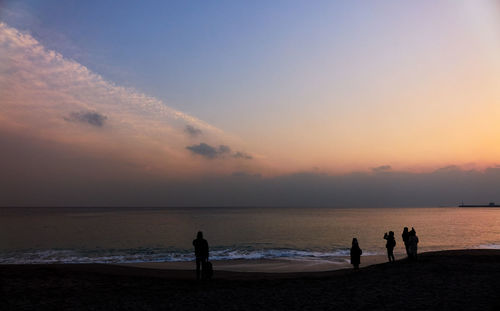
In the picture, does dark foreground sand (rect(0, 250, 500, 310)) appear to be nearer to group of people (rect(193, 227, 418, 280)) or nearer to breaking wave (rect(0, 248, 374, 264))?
group of people (rect(193, 227, 418, 280))

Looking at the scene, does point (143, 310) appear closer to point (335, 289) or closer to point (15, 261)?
point (335, 289)

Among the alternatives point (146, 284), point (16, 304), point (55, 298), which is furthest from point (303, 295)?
point (16, 304)

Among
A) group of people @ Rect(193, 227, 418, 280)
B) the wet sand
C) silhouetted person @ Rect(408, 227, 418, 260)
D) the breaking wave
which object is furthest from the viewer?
the breaking wave

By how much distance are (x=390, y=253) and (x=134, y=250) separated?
25753 millimetres

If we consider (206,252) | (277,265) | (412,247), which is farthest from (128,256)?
(412,247)

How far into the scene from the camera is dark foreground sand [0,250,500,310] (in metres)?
10.4

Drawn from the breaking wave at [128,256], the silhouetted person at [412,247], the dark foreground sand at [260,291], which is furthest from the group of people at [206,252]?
the breaking wave at [128,256]

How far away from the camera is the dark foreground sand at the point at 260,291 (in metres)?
10.4

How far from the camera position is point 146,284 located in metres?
15.2

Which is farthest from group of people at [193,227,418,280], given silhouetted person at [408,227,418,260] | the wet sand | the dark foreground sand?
the wet sand

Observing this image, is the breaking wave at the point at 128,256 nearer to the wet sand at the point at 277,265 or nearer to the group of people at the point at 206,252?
the wet sand at the point at 277,265

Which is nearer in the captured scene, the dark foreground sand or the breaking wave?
the dark foreground sand

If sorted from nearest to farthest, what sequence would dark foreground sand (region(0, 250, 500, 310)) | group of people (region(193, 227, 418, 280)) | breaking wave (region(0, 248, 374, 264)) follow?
dark foreground sand (region(0, 250, 500, 310)), group of people (region(193, 227, 418, 280)), breaking wave (region(0, 248, 374, 264))

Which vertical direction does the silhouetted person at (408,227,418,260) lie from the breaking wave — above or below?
above
